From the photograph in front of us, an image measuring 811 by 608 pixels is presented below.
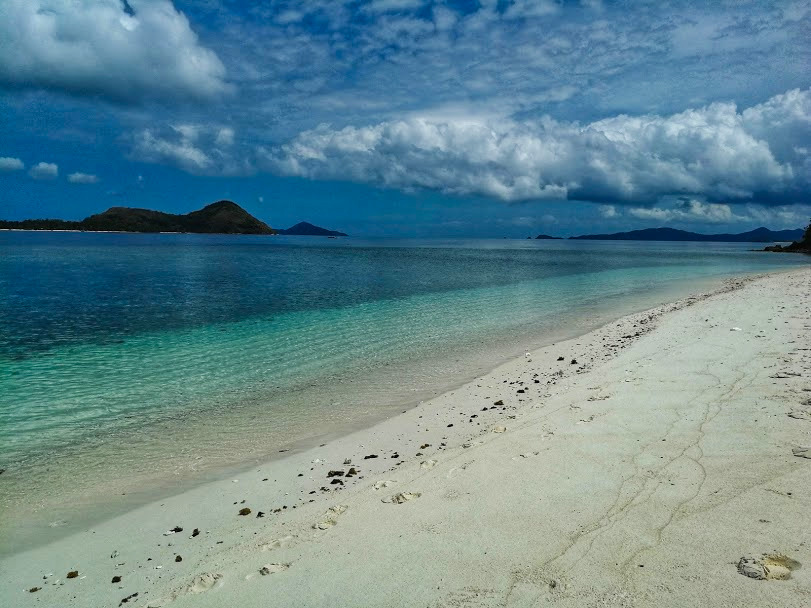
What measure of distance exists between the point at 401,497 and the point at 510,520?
169 cm

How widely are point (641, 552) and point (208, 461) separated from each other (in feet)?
26.8

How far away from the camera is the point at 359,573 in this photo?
5.43 metres

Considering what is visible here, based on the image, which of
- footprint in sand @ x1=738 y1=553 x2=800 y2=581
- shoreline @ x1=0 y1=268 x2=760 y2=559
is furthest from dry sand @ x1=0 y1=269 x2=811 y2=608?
shoreline @ x1=0 y1=268 x2=760 y2=559

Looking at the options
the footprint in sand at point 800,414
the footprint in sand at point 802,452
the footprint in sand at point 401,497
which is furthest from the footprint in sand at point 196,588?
the footprint in sand at point 800,414

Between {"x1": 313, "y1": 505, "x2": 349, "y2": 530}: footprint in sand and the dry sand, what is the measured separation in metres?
0.06

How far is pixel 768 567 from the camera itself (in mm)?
4621

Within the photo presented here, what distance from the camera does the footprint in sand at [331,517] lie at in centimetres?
661

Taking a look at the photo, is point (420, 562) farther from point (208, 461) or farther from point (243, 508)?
point (208, 461)

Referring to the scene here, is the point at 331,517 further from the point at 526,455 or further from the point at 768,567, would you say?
the point at 768,567

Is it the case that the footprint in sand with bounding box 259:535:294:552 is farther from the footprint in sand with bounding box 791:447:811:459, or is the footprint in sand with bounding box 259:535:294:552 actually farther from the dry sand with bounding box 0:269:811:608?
the footprint in sand with bounding box 791:447:811:459

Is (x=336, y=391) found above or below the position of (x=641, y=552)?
below

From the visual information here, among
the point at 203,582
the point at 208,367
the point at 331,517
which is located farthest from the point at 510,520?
the point at 208,367

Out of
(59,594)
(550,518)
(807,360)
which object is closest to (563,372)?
(807,360)

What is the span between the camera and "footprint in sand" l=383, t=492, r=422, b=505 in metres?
7.01
